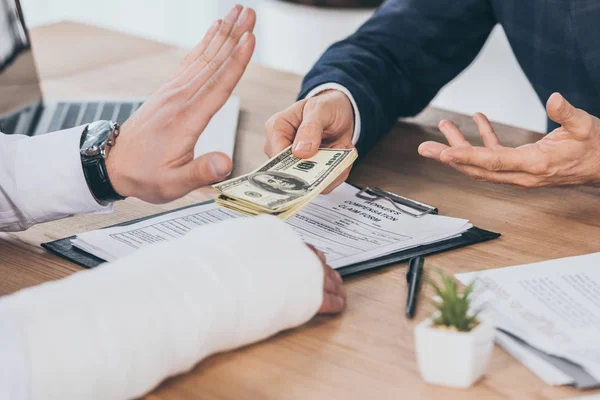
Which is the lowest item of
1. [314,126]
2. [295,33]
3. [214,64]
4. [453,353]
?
[295,33]

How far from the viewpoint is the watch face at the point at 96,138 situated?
45.1 inches

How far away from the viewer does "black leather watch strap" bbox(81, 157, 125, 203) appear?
114cm

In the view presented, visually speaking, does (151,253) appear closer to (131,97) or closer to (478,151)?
(478,151)

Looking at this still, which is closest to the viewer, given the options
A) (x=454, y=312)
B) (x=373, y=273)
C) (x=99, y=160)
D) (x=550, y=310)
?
(x=454, y=312)

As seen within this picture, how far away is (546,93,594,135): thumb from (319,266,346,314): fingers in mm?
432

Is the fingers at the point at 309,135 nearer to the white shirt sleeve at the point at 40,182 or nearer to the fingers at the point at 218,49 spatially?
the fingers at the point at 218,49

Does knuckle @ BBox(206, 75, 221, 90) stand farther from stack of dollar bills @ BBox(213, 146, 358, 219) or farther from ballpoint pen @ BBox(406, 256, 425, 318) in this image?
ballpoint pen @ BBox(406, 256, 425, 318)

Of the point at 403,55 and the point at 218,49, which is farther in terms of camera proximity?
the point at 403,55

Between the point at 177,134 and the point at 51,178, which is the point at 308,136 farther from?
the point at 51,178

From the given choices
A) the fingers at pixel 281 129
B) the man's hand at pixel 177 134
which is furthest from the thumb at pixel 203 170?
the fingers at pixel 281 129

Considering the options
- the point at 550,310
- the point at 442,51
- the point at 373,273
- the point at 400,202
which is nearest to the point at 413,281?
the point at 373,273

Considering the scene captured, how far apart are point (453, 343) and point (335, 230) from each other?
41cm

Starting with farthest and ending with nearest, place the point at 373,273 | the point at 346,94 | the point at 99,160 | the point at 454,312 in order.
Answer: the point at 346,94
the point at 99,160
the point at 373,273
the point at 454,312

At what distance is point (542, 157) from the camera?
3.92 feet
